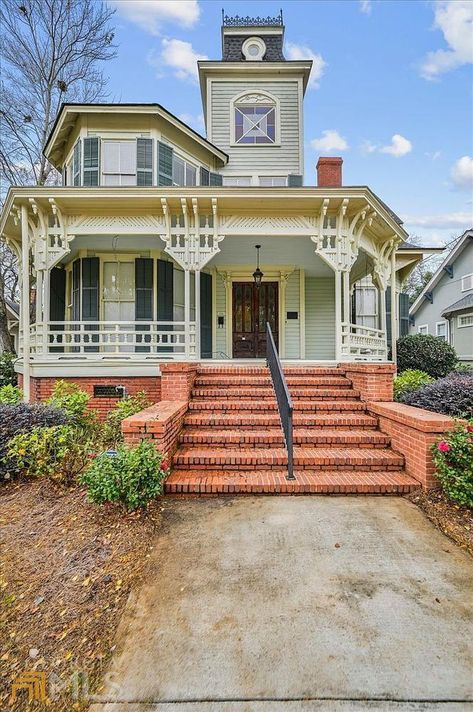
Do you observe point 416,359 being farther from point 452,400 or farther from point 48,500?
point 48,500

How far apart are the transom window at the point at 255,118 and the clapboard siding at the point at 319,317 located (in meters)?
5.18

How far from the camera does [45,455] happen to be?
4.17 metres

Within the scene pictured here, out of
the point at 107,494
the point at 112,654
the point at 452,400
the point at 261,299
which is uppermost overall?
the point at 261,299

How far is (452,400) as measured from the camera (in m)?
5.05

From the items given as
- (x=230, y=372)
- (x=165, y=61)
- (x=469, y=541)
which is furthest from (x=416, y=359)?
(x=165, y=61)

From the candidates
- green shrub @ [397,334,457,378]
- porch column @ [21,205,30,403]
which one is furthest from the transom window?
green shrub @ [397,334,457,378]

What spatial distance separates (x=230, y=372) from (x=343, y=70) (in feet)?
56.3

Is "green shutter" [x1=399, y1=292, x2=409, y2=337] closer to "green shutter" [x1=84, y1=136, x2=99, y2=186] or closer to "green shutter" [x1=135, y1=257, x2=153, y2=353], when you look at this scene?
"green shutter" [x1=135, y1=257, x2=153, y2=353]

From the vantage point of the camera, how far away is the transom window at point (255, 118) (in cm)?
1176

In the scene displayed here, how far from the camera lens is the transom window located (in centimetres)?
1176

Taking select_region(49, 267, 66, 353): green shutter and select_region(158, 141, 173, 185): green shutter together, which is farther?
select_region(158, 141, 173, 185): green shutter

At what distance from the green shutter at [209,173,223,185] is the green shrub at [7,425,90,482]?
29.5 ft

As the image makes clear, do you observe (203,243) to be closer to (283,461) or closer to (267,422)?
(267,422)

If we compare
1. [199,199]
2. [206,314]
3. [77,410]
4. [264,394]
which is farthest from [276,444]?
[206,314]
